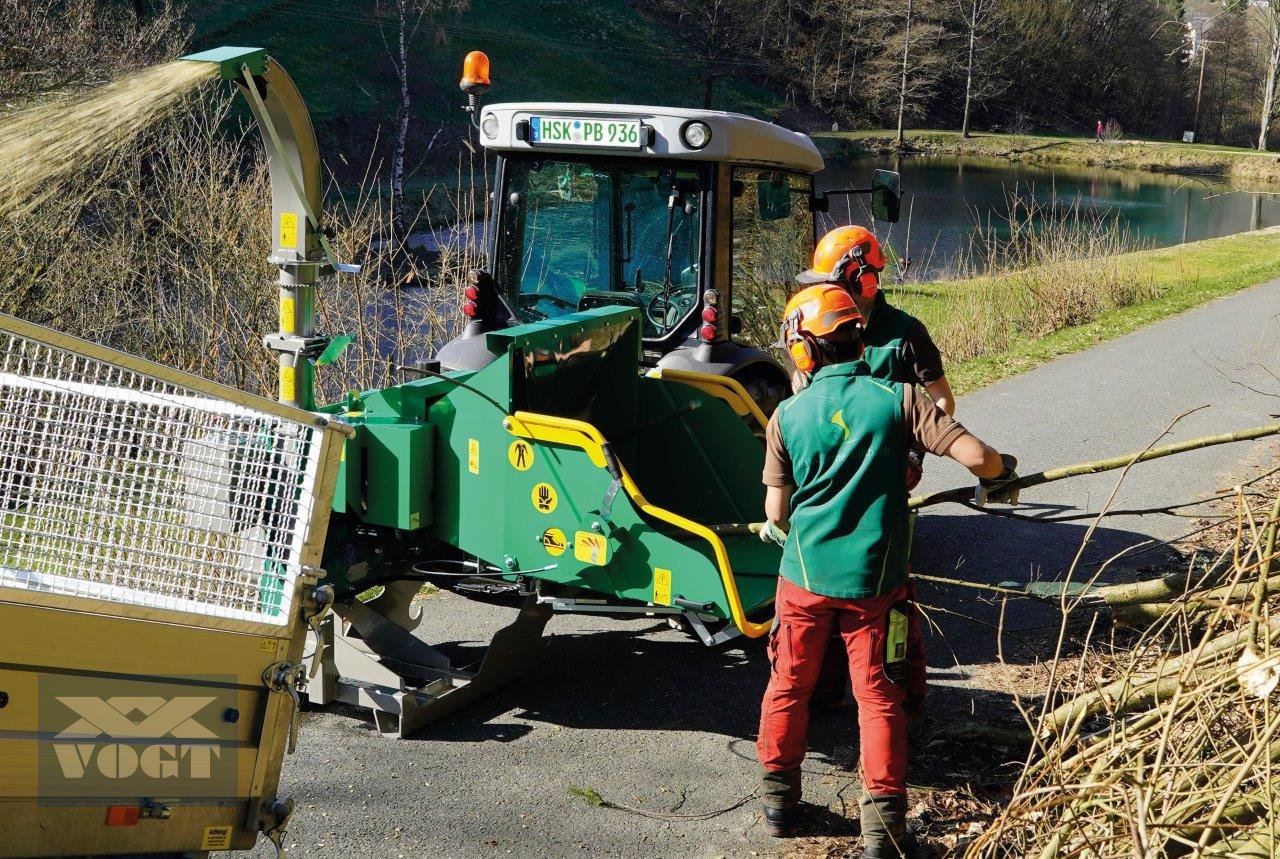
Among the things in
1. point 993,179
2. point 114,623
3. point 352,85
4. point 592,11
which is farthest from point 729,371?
point 592,11

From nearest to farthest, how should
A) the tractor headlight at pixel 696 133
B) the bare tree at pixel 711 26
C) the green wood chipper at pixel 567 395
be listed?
the green wood chipper at pixel 567 395
the tractor headlight at pixel 696 133
the bare tree at pixel 711 26

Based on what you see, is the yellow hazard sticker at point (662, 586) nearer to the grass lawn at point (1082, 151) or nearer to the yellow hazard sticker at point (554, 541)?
the yellow hazard sticker at point (554, 541)

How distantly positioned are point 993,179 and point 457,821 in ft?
152

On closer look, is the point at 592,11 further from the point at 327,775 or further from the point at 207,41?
the point at 327,775

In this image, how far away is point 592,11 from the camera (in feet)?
192

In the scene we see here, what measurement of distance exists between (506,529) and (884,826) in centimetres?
193

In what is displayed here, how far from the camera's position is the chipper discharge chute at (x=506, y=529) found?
4.97m

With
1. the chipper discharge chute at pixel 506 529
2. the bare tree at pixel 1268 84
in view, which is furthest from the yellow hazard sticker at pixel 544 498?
the bare tree at pixel 1268 84

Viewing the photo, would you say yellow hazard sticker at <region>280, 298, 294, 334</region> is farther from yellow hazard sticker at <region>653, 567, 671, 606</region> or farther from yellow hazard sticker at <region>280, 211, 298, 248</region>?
yellow hazard sticker at <region>653, 567, 671, 606</region>

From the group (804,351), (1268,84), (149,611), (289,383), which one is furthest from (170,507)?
(1268,84)

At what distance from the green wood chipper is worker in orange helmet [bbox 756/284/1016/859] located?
1.95 ft

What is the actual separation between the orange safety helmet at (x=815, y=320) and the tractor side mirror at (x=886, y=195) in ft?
9.64

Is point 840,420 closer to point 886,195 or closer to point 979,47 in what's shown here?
point 886,195

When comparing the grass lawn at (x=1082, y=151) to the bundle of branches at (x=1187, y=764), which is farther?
the grass lawn at (x=1082, y=151)
